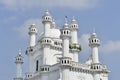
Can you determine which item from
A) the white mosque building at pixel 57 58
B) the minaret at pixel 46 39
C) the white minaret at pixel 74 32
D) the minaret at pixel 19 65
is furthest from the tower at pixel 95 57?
the minaret at pixel 19 65

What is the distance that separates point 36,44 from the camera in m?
70.6

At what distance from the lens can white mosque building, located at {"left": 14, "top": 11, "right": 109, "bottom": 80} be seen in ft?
203

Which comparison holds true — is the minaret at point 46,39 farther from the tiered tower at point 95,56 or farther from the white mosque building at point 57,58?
the tiered tower at point 95,56

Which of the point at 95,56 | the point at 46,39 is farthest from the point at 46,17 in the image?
the point at 95,56

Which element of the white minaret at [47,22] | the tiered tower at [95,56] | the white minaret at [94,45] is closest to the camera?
the tiered tower at [95,56]

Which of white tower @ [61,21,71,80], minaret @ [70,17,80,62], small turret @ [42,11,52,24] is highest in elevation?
small turret @ [42,11,52,24]

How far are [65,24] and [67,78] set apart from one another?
33.3ft

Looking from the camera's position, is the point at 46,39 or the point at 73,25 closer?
the point at 46,39

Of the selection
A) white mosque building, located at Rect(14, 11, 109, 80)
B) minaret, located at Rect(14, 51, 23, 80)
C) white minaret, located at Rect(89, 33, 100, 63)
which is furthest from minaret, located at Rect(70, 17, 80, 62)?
minaret, located at Rect(14, 51, 23, 80)

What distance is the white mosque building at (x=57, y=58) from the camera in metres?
62.0

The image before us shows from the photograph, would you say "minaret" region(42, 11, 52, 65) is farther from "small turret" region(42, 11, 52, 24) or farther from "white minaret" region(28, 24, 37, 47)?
"white minaret" region(28, 24, 37, 47)

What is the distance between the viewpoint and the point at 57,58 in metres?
68.4

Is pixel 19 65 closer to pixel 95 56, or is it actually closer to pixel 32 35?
pixel 32 35

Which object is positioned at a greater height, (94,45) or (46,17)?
(46,17)
